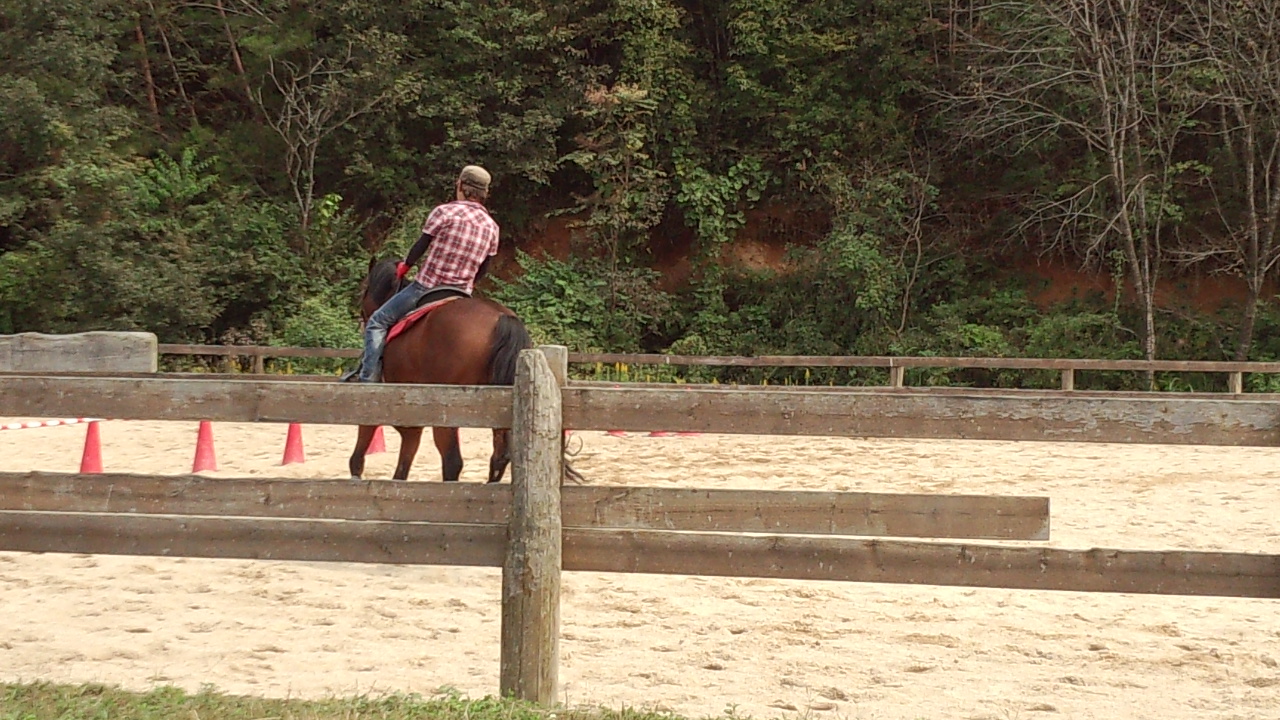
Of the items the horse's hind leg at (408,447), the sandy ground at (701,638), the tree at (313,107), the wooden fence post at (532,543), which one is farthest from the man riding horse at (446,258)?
the tree at (313,107)

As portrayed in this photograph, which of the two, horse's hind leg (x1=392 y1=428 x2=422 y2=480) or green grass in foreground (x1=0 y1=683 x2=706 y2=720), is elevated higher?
horse's hind leg (x1=392 y1=428 x2=422 y2=480)

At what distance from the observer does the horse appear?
24.0 ft

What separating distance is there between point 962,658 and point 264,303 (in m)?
21.3

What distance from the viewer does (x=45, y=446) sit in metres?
11.9

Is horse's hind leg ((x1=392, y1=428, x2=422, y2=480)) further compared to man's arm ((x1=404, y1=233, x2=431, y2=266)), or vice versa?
horse's hind leg ((x1=392, y1=428, x2=422, y2=480))

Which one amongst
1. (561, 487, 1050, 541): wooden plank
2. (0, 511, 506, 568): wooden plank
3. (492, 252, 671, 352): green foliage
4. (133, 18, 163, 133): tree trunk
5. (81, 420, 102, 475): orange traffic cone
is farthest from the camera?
(133, 18, 163, 133): tree trunk

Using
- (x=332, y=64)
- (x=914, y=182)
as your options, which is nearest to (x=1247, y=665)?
(x=914, y=182)

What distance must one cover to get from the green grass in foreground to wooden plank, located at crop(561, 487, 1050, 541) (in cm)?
64

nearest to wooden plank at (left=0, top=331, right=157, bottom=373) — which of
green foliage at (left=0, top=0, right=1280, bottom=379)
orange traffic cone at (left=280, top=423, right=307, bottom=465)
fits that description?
orange traffic cone at (left=280, top=423, right=307, bottom=465)

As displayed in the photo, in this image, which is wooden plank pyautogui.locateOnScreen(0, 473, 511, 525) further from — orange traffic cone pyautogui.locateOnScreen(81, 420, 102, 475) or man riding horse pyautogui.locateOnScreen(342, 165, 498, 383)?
orange traffic cone pyautogui.locateOnScreen(81, 420, 102, 475)

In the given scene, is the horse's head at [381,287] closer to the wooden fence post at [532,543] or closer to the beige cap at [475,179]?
the beige cap at [475,179]

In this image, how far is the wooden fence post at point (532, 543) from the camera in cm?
382

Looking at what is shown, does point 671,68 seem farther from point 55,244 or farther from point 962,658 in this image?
point 962,658

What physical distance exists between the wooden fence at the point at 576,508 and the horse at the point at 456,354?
310 cm
